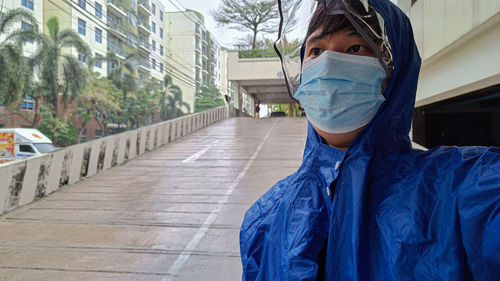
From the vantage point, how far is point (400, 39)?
1.04 meters

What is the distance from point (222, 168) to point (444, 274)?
7135mm

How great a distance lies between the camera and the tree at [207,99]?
177 feet

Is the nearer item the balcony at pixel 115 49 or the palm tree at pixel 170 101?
the balcony at pixel 115 49

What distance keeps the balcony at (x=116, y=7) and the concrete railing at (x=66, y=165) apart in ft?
96.2

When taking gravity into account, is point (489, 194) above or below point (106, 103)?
below

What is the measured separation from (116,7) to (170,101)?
11.9m

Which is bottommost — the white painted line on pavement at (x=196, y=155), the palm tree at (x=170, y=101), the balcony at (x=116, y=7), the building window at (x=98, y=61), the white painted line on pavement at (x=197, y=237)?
the white painted line on pavement at (x=197, y=237)

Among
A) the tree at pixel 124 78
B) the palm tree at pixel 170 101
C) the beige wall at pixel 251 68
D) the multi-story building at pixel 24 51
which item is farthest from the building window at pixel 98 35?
the beige wall at pixel 251 68

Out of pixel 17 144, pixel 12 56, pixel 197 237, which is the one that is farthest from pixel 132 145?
pixel 12 56

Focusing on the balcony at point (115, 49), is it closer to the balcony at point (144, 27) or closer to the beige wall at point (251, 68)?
the balcony at point (144, 27)

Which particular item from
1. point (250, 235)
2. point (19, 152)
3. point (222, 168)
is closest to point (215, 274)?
point (250, 235)

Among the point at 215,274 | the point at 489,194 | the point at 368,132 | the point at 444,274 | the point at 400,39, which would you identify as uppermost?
the point at 400,39

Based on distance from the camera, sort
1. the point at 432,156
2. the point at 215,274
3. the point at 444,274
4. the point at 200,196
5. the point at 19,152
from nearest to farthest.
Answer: the point at 444,274 < the point at 432,156 < the point at 215,274 < the point at 200,196 < the point at 19,152

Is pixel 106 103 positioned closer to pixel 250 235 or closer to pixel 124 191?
pixel 124 191
